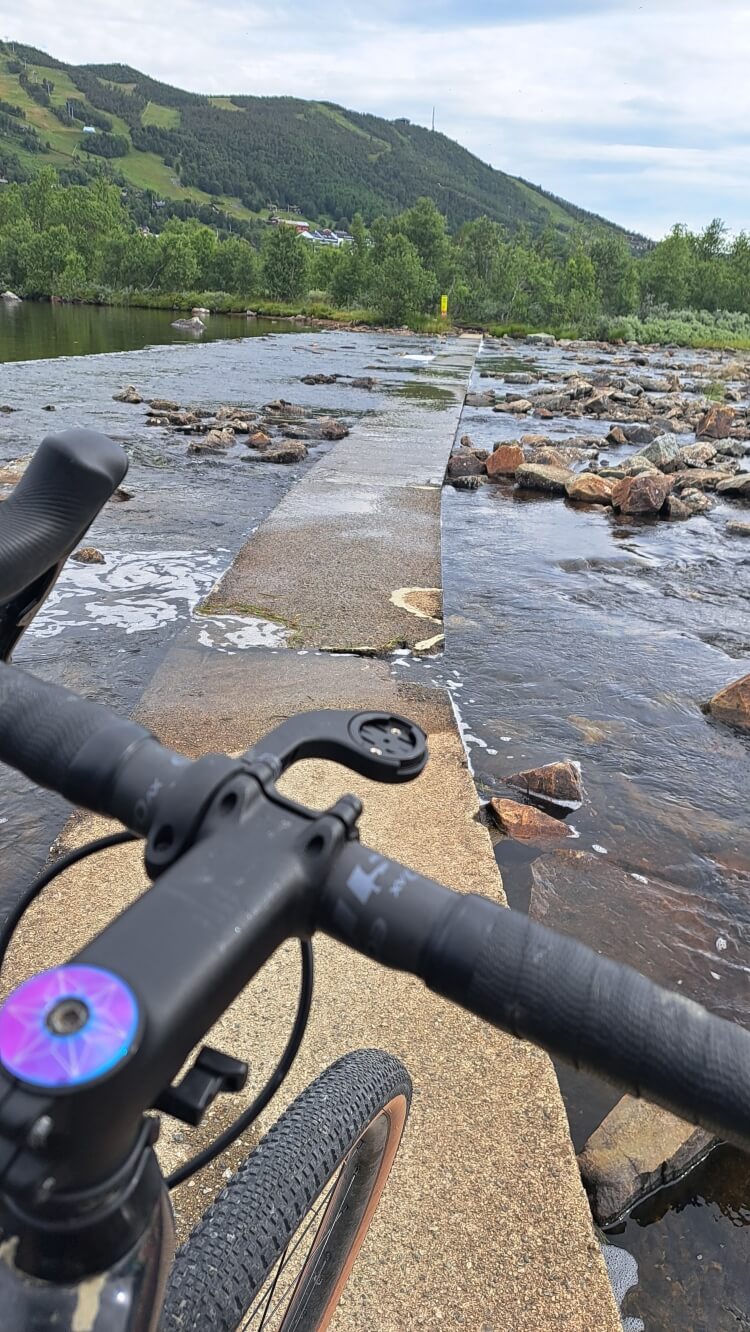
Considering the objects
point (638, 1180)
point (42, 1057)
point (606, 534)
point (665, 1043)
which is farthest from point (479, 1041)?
point (606, 534)

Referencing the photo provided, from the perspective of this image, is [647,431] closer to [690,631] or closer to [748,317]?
[690,631]

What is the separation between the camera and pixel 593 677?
605cm

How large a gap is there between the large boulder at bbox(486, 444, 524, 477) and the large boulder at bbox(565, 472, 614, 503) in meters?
0.90

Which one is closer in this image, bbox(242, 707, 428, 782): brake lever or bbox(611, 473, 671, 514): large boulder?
bbox(242, 707, 428, 782): brake lever

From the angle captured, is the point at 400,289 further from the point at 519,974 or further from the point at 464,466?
the point at 519,974

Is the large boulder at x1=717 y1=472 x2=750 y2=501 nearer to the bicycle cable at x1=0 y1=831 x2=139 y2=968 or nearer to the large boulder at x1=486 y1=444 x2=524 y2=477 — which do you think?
the large boulder at x1=486 y1=444 x2=524 y2=477

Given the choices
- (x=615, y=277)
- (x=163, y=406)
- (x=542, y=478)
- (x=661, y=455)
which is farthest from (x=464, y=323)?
(x=542, y=478)

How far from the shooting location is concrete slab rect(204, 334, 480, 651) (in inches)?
234

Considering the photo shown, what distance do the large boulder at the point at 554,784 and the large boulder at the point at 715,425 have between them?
15079 mm

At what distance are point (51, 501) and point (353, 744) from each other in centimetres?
60

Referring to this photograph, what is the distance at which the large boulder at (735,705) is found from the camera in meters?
5.47

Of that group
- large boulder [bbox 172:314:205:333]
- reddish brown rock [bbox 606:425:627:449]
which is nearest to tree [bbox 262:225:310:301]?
large boulder [bbox 172:314:205:333]

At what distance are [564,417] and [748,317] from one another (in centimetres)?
6718

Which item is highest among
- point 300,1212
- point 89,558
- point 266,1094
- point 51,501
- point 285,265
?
point 285,265
